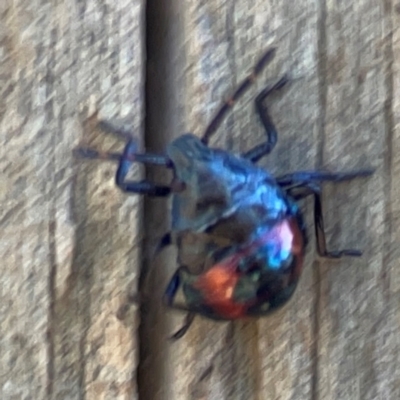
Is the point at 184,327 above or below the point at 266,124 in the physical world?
below

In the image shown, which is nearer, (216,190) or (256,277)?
(256,277)

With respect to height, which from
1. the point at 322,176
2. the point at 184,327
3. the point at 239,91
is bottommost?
the point at 184,327

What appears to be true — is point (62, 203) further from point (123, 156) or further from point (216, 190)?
point (216, 190)

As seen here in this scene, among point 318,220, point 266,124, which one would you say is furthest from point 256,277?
point 266,124

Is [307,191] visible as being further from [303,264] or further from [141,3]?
[141,3]

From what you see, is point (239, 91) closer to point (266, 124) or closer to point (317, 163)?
point (266, 124)

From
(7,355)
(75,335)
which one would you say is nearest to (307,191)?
(75,335)

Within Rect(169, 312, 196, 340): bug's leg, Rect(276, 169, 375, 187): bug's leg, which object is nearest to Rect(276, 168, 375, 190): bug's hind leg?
Rect(276, 169, 375, 187): bug's leg

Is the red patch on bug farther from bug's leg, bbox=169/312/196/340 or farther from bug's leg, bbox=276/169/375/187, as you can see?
bug's leg, bbox=276/169/375/187
